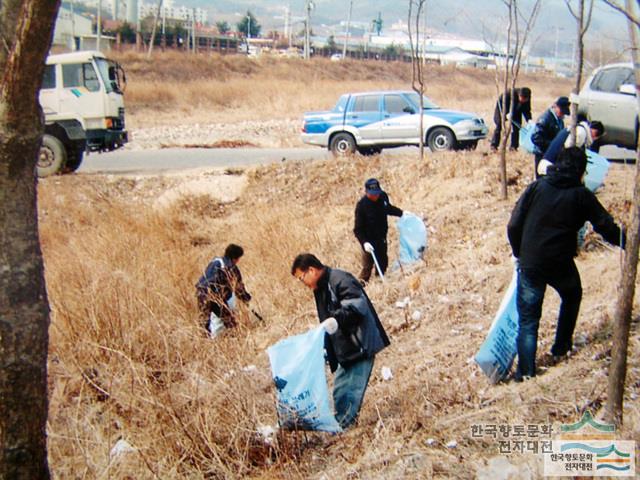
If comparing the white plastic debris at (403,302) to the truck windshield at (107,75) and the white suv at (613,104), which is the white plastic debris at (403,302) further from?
the truck windshield at (107,75)

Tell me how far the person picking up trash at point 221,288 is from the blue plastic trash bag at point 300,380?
250 cm

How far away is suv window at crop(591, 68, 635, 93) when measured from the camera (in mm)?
12195

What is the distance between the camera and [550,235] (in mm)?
4742

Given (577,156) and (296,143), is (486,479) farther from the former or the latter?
(296,143)

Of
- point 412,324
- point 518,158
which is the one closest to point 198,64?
point 518,158

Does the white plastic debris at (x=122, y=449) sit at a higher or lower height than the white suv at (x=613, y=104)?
lower

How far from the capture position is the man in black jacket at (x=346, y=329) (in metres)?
4.70

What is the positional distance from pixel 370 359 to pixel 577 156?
1882mm

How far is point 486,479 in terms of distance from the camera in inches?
148

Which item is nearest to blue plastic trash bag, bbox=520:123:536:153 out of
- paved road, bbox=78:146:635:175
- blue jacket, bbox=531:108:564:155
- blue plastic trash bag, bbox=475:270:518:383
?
blue jacket, bbox=531:108:564:155

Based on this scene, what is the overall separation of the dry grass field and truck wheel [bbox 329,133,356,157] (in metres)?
1.56

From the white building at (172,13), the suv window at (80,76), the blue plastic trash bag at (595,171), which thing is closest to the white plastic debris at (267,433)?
the blue plastic trash bag at (595,171)

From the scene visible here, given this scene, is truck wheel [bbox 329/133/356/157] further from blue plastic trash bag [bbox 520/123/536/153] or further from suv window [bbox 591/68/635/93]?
blue plastic trash bag [bbox 520/123/536/153]

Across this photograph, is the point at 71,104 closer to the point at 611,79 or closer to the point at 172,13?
the point at 611,79
